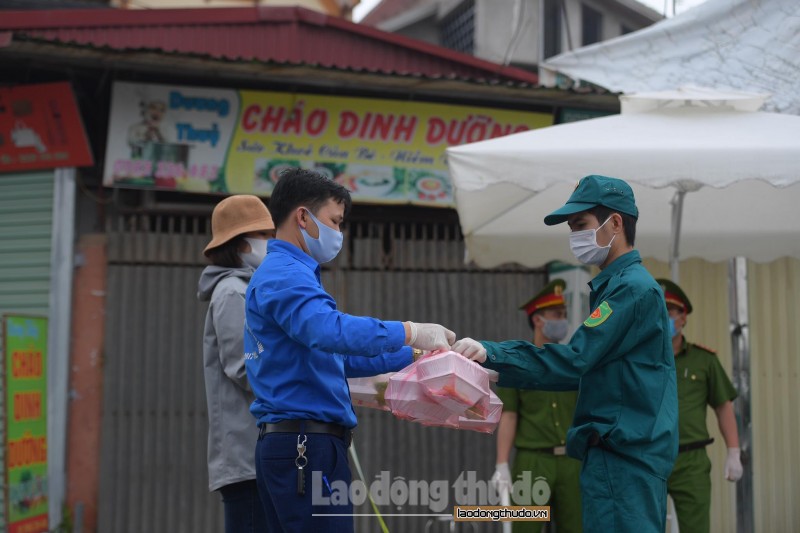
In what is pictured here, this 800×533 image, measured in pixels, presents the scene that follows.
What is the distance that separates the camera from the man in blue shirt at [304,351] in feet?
11.2

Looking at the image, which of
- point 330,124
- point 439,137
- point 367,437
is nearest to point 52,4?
point 330,124

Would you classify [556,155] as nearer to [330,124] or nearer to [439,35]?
[330,124]

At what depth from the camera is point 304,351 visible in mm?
3531

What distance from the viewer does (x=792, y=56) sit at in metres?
8.65

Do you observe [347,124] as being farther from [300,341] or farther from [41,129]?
[300,341]

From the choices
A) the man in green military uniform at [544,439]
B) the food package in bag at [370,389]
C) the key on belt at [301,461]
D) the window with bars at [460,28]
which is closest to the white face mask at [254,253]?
the food package in bag at [370,389]

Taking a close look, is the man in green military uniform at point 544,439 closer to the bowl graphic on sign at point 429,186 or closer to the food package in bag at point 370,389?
the bowl graphic on sign at point 429,186

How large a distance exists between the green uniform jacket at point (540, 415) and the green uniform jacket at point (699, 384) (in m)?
0.71

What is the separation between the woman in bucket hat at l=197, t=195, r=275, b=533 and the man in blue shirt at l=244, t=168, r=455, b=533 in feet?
1.93

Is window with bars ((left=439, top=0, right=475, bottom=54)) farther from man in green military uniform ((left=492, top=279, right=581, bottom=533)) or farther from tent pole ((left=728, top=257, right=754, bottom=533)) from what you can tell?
man in green military uniform ((left=492, top=279, right=581, bottom=533))

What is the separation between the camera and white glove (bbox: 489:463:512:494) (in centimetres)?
630

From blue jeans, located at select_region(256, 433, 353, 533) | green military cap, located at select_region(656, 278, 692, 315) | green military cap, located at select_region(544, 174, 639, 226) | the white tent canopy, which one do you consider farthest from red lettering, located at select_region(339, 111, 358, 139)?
blue jeans, located at select_region(256, 433, 353, 533)

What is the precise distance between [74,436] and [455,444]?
122 inches

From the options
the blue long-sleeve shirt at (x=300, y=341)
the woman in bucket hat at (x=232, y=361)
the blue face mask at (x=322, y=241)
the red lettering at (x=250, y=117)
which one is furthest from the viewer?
the red lettering at (x=250, y=117)
